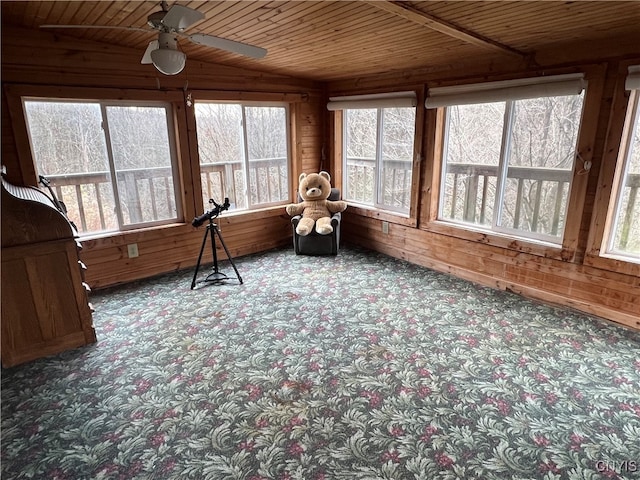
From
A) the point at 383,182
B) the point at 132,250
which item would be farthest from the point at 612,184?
the point at 132,250

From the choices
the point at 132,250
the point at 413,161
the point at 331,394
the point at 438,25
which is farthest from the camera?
the point at 413,161

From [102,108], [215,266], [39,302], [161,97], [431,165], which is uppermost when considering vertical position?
[161,97]

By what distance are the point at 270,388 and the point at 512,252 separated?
103 inches

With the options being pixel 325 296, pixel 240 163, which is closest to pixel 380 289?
pixel 325 296

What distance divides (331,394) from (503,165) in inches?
107

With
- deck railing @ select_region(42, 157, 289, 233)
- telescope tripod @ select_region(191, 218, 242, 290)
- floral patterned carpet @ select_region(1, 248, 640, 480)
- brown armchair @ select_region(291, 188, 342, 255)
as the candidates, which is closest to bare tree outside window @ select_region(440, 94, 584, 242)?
floral patterned carpet @ select_region(1, 248, 640, 480)

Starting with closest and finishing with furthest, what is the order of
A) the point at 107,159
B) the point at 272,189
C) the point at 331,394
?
the point at 331,394 < the point at 107,159 < the point at 272,189

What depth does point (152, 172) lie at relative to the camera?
13.3 feet

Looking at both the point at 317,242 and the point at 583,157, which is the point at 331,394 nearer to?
the point at 317,242

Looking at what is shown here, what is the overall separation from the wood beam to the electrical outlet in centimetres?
321

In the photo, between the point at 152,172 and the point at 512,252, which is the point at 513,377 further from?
the point at 152,172

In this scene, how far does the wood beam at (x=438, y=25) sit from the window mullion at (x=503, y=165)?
0.50 meters

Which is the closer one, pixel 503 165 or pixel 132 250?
pixel 503 165

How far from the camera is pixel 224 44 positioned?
7.54 ft
